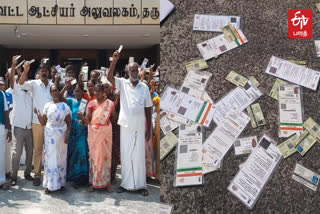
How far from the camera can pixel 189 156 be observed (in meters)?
1.93

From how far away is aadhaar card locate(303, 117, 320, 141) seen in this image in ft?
6.41

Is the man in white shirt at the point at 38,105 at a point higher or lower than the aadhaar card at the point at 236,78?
lower

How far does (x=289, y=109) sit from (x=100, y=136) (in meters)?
3.40

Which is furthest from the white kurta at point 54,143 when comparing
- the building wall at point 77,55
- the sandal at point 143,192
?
the building wall at point 77,55

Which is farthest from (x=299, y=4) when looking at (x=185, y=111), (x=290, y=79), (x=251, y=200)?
(x=251, y=200)

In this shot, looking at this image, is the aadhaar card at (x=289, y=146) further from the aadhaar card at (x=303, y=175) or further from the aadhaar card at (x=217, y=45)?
the aadhaar card at (x=217, y=45)

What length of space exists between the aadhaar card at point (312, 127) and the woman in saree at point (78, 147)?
149 inches

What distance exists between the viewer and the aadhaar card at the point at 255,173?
1948 millimetres

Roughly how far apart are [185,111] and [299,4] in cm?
76

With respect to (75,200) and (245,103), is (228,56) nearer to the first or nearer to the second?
(245,103)

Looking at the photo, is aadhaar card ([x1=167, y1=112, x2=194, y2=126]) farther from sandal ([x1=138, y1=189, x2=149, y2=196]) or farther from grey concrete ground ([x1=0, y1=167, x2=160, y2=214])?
sandal ([x1=138, y1=189, x2=149, y2=196])

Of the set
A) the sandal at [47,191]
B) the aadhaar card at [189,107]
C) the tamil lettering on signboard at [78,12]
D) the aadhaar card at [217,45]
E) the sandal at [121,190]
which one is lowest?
the sandal at [121,190]

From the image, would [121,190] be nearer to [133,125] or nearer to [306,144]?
[133,125]

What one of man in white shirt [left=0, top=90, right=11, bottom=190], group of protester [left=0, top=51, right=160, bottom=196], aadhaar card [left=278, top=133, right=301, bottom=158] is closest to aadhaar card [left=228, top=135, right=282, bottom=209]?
aadhaar card [left=278, top=133, right=301, bottom=158]
